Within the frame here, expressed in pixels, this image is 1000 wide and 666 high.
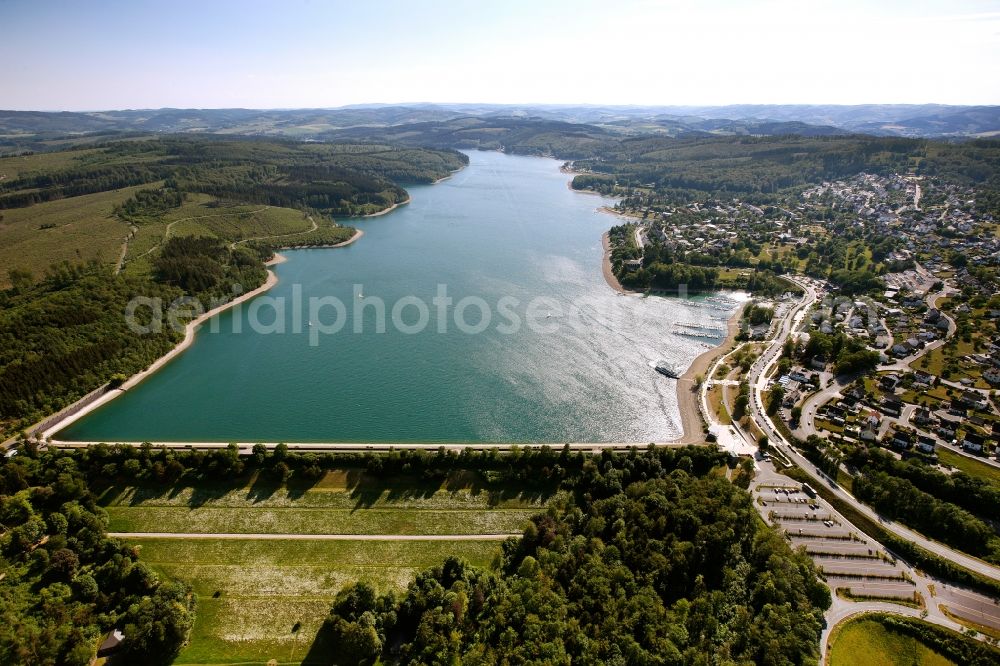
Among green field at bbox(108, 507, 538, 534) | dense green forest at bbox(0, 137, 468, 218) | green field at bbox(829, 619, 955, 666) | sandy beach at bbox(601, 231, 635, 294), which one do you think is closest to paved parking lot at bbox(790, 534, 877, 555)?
green field at bbox(829, 619, 955, 666)

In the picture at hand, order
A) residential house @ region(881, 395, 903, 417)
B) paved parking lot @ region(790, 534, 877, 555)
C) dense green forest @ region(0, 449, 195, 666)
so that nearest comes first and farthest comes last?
dense green forest @ region(0, 449, 195, 666), paved parking lot @ region(790, 534, 877, 555), residential house @ region(881, 395, 903, 417)

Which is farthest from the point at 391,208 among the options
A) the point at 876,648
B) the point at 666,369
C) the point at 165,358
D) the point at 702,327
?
the point at 876,648

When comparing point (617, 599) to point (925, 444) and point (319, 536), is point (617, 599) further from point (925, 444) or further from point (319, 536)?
point (925, 444)

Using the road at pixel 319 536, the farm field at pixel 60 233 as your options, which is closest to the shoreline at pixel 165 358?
the road at pixel 319 536

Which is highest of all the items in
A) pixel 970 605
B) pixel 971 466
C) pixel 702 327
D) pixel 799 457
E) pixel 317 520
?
pixel 702 327

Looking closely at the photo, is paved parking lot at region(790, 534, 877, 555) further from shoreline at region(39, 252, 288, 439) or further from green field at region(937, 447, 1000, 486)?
shoreline at region(39, 252, 288, 439)
